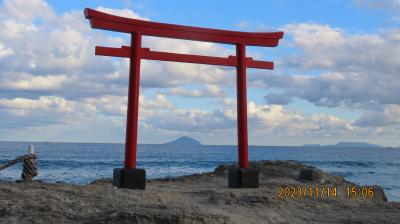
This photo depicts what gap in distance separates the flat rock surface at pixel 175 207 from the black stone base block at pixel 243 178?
0.46 m

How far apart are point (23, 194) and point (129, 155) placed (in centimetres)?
250

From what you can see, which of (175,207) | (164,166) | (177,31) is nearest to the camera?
(175,207)

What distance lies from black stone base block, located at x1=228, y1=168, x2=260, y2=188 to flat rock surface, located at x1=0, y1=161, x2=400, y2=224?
0.46 meters

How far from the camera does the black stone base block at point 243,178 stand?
10.4 meters

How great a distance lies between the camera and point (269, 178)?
44.8ft

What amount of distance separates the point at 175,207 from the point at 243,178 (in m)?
4.11

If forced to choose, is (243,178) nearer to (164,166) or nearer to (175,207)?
(175,207)

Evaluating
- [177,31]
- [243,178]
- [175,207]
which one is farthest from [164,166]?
[175,207]

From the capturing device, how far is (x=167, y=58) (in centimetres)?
1009

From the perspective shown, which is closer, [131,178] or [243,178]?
[131,178]

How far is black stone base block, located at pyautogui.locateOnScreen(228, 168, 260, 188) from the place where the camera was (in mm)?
10375

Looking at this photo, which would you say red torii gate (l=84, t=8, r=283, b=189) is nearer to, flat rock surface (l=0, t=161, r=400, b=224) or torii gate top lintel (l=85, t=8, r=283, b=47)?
torii gate top lintel (l=85, t=8, r=283, b=47)

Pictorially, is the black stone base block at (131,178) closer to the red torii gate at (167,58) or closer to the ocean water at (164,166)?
the red torii gate at (167,58)
